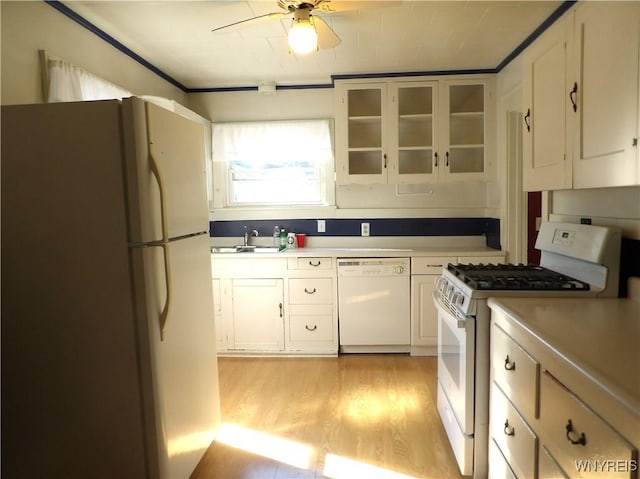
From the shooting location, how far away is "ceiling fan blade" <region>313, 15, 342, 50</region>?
6.72 ft

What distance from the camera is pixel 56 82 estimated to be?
2.11 metres

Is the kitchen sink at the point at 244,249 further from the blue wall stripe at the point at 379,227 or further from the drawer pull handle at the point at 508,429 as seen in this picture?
the drawer pull handle at the point at 508,429

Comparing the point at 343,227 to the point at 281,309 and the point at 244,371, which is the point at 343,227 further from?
the point at 244,371

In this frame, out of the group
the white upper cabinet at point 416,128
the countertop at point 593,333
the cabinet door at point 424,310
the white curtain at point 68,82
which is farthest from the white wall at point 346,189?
the countertop at point 593,333

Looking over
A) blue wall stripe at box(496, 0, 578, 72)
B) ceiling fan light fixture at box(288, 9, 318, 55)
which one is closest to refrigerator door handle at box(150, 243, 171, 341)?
ceiling fan light fixture at box(288, 9, 318, 55)

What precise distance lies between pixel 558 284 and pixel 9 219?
2.31 m

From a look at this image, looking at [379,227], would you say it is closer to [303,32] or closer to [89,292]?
[303,32]

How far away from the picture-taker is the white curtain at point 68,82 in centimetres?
210

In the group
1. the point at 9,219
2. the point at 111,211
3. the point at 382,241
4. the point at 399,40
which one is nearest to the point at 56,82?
the point at 9,219

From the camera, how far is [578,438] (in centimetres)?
107

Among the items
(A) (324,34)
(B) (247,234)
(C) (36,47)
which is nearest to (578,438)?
(A) (324,34)

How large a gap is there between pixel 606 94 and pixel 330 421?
2103 millimetres

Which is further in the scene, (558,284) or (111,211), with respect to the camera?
(558,284)

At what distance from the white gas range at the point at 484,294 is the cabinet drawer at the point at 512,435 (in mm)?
103
